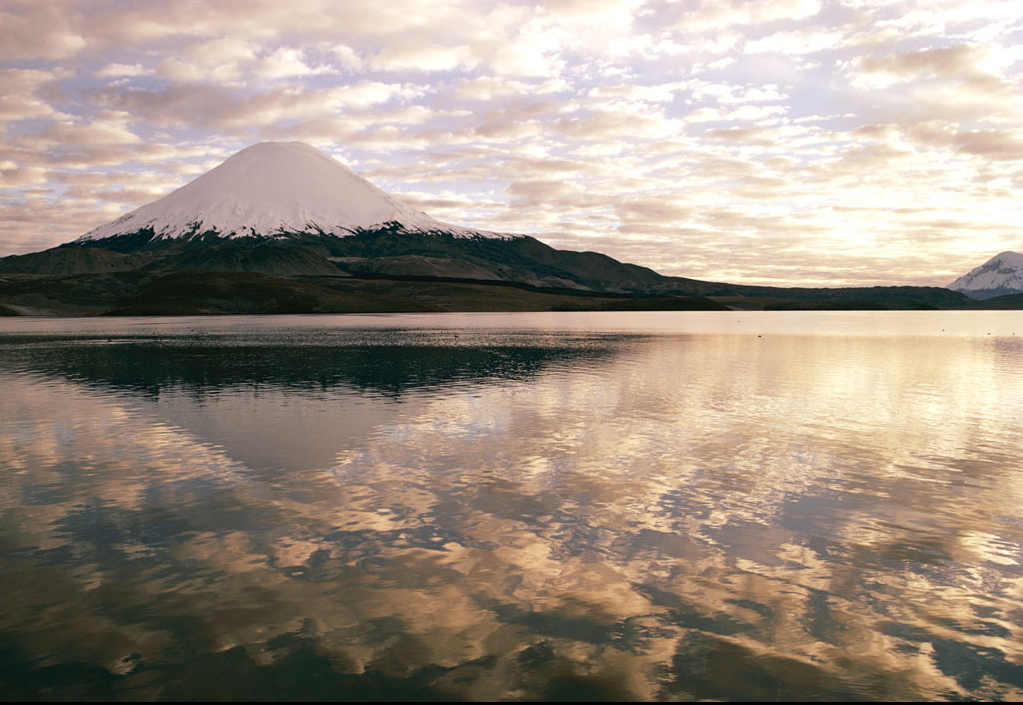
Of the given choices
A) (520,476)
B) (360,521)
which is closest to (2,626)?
(360,521)

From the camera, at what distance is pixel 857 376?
50.0 metres

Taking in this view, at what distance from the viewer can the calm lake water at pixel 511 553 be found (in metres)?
A: 10.2

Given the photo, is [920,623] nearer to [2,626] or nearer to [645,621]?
[645,621]

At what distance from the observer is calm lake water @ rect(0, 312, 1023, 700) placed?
403 inches

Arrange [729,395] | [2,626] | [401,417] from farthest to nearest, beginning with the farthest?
[729,395], [401,417], [2,626]

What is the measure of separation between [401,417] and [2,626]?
21.1 meters

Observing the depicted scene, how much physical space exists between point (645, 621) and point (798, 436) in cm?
1844

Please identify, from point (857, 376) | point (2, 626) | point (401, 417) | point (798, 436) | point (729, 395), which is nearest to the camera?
point (2, 626)

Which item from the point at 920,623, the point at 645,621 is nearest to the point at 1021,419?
the point at 920,623

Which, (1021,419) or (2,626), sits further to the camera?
(1021,419)

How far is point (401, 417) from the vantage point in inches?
1273

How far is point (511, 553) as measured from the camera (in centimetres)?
1484

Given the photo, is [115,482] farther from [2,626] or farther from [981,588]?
[981,588]

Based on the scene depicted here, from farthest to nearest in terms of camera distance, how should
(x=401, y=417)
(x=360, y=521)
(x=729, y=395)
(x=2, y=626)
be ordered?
1. (x=729, y=395)
2. (x=401, y=417)
3. (x=360, y=521)
4. (x=2, y=626)
